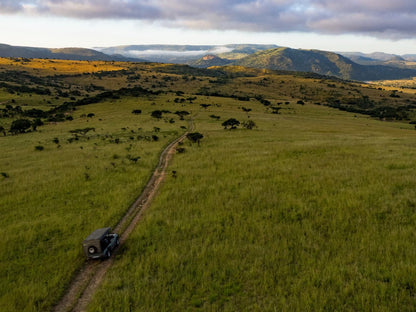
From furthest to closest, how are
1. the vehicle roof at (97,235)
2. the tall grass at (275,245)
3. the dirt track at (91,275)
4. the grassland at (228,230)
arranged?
the vehicle roof at (97,235)
the dirt track at (91,275)
the grassland at (228,230)
the tall grass at (275,245)

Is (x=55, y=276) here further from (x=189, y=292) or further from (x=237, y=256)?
(x=237, y=256)

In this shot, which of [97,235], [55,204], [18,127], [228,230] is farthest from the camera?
[18,127]

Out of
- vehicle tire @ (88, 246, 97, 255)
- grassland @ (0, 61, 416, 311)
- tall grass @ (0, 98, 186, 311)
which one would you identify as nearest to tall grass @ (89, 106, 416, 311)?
grassland @ (0, 61, 416, 311)

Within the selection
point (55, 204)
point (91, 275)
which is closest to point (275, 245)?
point (91, 275)

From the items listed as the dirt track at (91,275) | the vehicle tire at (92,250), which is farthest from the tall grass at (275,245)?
the vehicle tire at (92,250)

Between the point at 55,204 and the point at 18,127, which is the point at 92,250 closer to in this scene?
the point at 55,204

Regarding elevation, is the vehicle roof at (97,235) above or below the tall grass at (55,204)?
above

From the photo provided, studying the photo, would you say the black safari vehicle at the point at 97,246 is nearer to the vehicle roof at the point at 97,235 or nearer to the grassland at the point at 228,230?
the vehicle roof at the point at 97,235

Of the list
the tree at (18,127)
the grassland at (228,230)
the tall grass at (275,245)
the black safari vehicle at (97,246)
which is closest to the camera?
the tall grass at (275,245)

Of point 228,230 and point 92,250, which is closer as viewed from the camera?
point 92,250
